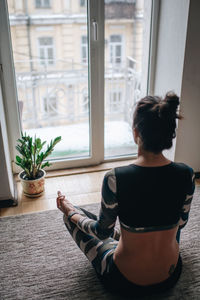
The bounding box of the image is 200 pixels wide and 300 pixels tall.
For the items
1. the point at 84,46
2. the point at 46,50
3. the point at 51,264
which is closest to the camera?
the point at 51,264

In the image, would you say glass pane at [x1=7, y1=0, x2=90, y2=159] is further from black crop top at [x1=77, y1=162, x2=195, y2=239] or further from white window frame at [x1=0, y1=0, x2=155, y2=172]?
black crop top at [x1=77, y1=162, x2=195, y2=239]

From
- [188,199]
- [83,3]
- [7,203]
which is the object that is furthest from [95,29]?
[188,199]

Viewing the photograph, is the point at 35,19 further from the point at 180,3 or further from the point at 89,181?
the point at 89,181

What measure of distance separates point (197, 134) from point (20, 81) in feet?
6.82

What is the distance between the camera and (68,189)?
95.0 inches

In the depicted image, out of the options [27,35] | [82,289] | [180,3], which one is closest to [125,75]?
[27,35]

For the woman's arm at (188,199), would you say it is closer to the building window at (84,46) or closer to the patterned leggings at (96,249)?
the patterned leggings at (96,249)

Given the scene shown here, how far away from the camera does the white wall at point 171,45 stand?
2.19 m

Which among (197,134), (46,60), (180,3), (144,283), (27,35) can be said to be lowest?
(144,283)

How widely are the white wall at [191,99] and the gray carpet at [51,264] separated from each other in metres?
0.61

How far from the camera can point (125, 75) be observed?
3816mm

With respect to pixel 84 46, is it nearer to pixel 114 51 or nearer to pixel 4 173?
pixel 114 51

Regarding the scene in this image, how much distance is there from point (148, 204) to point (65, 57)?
8.25 ft

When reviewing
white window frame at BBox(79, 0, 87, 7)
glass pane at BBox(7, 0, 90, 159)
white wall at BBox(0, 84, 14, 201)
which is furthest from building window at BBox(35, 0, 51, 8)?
white wall at BBox(0, 84, 14, 201)
